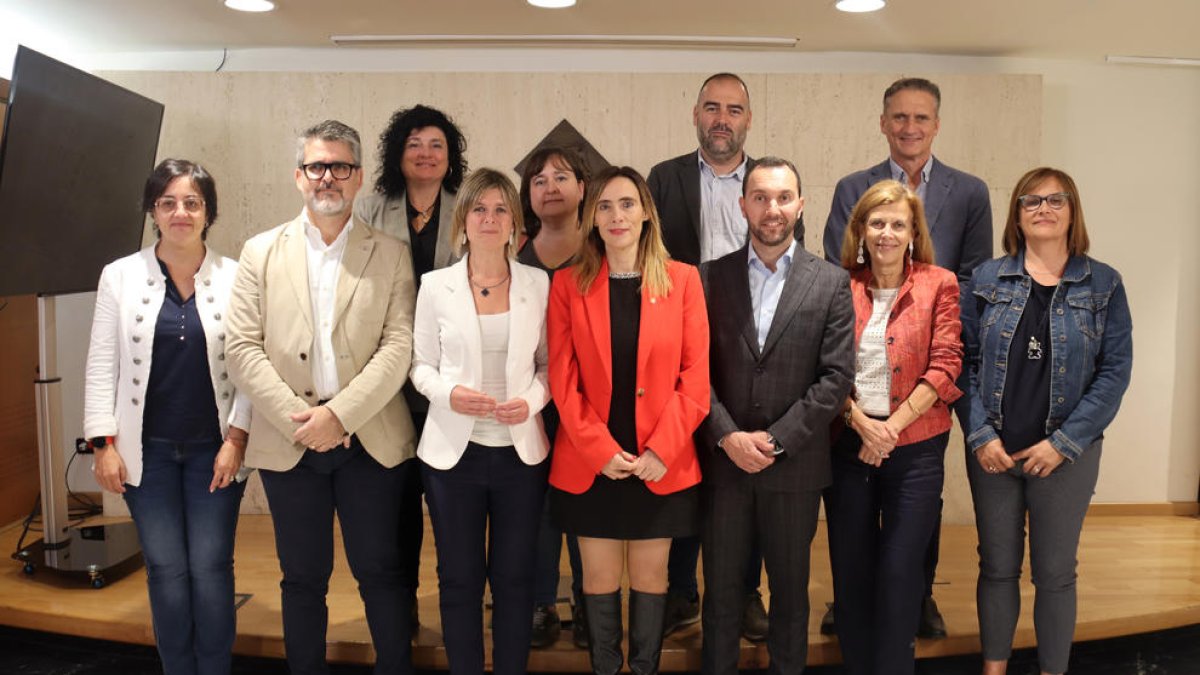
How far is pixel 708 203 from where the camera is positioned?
3.33 m

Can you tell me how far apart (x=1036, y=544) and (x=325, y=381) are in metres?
2.36

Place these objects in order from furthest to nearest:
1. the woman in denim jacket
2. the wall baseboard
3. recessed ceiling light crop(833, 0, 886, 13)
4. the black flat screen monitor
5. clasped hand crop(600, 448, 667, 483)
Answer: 1. the wall baseboard
2. recessed ceiling light crop(833, 0, 886, 13)
3. the black flat screen monitor
4. the woman in denim jacket
5. clasped hand crop(600, 448, 667, 483)

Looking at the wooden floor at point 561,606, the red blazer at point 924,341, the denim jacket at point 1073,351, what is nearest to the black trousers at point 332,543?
the wooden floor at point 561,606

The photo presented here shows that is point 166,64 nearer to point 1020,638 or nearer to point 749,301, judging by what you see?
point 749,301

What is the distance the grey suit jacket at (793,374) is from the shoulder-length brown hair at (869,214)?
223 mm

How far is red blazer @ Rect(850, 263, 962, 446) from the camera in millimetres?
2746

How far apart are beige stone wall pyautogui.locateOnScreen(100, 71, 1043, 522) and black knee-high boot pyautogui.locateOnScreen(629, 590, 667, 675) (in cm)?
280

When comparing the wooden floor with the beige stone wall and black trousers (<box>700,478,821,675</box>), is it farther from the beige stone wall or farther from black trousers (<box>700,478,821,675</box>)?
the beige stone wall

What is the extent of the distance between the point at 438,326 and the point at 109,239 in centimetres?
232

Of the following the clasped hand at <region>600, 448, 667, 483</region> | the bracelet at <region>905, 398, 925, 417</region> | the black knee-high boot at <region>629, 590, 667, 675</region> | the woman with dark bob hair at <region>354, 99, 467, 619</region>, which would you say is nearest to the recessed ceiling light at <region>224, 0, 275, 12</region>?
the woman with dark bob hair at <region>354, 99, 467, 619</region>

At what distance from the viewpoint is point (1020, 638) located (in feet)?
11.3

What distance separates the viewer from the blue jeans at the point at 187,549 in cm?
268

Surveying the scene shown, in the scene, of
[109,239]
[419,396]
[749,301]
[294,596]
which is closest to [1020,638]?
[749,301]

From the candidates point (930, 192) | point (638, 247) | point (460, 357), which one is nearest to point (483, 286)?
point (460, 357)
